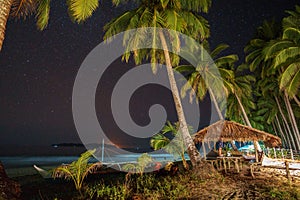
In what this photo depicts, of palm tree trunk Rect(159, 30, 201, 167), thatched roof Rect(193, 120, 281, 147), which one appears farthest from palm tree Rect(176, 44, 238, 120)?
palm tree trunk Rect(159, 30, 201, 167)

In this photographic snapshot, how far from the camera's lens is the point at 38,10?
24.0 feet

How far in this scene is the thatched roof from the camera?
441 inches

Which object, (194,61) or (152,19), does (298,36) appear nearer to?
(194,61)

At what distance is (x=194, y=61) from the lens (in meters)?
19.4

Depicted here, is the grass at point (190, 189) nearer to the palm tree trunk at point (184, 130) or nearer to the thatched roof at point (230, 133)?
the palm tree trunk at point (184, 130)

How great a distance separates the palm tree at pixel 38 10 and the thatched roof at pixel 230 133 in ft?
25.8

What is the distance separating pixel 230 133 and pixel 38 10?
10.3m

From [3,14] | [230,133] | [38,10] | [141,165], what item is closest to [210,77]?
[230,133]

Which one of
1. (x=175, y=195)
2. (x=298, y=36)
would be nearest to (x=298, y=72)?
(x=298, y=36)

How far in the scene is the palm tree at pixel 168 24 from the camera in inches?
407

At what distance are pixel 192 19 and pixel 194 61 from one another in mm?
7626

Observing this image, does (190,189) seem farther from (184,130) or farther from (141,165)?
(184,130)

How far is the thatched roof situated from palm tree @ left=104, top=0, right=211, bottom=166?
1364 mm

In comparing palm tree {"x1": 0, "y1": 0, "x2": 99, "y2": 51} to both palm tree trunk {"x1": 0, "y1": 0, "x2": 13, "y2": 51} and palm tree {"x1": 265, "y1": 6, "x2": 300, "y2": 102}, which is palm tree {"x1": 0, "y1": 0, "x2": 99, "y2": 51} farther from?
palm tree {"x1": 265, "y1": 6, "x2": 300, "y2": 102}
